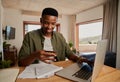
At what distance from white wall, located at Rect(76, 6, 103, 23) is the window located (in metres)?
0.22

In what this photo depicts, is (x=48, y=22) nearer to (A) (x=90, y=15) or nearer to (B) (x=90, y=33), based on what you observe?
(A) (x=90, y=15)

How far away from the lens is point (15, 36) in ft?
17.3

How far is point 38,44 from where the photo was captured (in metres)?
1.40

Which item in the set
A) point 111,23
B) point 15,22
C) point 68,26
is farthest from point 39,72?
point 68,26

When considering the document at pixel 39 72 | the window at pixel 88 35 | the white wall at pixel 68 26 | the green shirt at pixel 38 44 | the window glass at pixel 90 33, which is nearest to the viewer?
the document at pixel 39 72

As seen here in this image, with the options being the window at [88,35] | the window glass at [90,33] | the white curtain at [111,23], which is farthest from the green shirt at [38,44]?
the window at [88,35]

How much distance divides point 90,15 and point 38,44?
163 inches

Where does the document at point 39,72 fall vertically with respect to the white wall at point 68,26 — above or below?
below

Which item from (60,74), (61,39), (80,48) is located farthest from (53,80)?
(80,48)

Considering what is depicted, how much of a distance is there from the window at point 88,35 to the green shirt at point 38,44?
12.2 feet

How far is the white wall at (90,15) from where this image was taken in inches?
184

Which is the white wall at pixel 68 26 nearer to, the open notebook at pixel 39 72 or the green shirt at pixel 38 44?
the green shirt at pixel 38 44

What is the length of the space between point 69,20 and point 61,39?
4.94 metres

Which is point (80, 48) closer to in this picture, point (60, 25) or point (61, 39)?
point (60, 25)
